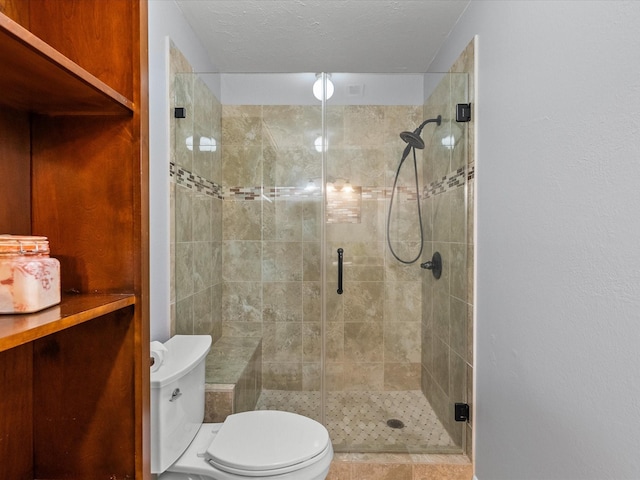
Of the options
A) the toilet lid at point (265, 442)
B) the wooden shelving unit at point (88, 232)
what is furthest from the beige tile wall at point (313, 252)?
the wooden shelving unit at point (88, 232)

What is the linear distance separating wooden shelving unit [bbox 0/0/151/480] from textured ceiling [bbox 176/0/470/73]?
4.26 ft

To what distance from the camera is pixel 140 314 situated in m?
0.66

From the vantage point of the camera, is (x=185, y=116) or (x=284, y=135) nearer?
(x=185, y=116)

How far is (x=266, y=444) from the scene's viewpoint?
4.52 feet

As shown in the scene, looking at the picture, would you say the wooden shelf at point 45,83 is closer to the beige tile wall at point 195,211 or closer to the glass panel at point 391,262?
the beige tile wall at point 195,211

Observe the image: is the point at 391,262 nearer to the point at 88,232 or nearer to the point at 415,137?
the point at 415,137

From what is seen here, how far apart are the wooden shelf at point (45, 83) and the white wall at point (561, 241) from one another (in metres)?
1.04

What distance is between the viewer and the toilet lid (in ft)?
4.17

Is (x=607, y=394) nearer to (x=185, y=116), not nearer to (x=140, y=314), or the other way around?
(x=140, y=314)

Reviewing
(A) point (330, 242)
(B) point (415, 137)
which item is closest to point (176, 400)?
(A) point (330, 242)

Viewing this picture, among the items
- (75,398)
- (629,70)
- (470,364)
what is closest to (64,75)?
(75,398)

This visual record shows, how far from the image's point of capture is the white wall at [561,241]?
0.78m

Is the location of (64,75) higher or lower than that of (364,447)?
higher

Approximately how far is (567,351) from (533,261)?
0.94ft
